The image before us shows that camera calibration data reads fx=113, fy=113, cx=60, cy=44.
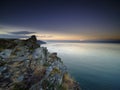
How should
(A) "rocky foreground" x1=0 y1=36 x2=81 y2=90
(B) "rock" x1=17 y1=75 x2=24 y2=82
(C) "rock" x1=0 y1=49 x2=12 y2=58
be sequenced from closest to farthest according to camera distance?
(A) "rocky foreground" x1=0 y1=36 x2=81 y2=90, (B) "rock" x1=17 y1=75 x2=24 y2=82, (C) "rock" x1=0 y1=49 x2=12 y2=58

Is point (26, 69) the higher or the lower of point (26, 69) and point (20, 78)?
the higher

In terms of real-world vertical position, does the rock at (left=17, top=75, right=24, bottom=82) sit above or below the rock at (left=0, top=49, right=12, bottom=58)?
below

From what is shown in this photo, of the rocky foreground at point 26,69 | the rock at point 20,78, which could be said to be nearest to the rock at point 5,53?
the rocky foreground at point 26,69

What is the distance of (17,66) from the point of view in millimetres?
34688

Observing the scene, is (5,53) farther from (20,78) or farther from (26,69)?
(20,78)

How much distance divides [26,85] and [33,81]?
2239mm

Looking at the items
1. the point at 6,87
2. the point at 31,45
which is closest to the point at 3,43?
the point at 31,45

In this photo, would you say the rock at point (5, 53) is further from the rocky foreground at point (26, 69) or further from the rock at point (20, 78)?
the rock at point (20, 78)

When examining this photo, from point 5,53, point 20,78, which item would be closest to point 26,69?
point 20,78

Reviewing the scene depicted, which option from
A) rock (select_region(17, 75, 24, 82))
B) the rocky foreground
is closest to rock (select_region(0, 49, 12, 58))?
the rocky foreground

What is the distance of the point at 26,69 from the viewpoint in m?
34.7

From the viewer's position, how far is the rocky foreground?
103 feet

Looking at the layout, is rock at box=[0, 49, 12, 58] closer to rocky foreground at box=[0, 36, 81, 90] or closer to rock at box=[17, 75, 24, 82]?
rocky foreground at box=[0, 36, 81, 90]

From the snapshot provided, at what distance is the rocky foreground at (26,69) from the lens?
3148cm
